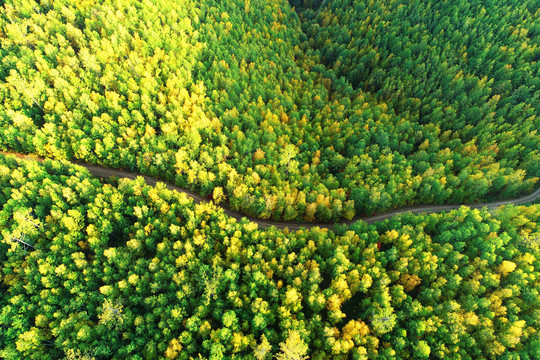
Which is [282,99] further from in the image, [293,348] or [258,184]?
[293,348]

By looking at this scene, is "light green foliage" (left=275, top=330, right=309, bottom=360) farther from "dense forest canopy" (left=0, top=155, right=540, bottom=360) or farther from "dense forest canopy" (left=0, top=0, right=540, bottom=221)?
"dense forest canopy" (left=0, top=0, right=540, bottom=221)

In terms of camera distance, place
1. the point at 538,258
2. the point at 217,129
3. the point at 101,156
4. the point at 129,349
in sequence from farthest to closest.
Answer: the point at 217,129 → the point at 101,156 → the point at 538,258 → the point at 129,349

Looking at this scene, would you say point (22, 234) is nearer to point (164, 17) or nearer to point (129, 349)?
point (129, 349)

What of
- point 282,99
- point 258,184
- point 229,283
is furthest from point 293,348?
point 282,99

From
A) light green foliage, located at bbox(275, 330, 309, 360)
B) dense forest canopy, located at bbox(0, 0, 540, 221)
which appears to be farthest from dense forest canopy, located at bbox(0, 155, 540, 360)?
dense forest canopy, located at bbox(0, 0, 540, 221)

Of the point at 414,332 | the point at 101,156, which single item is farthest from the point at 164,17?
the point at 414,332

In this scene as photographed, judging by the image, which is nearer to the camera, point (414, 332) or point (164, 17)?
point (414, 332)

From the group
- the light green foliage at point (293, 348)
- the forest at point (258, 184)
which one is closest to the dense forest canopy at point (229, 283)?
the light green foliage at point (293, 348)
